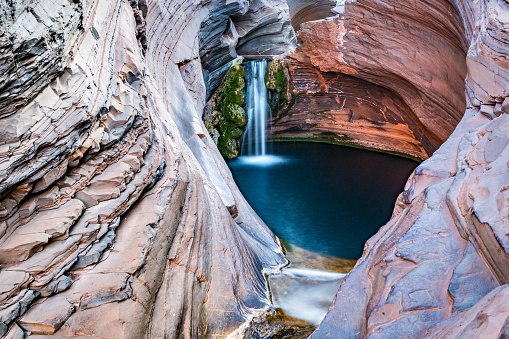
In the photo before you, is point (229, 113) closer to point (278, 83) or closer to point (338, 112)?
point (278, 83)

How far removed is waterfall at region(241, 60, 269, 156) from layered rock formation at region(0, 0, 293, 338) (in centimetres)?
893

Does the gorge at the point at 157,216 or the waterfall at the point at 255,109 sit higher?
the waterfall at the point at 255,109

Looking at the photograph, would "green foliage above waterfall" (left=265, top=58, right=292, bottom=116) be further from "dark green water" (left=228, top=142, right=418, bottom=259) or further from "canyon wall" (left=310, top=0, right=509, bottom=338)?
"canyon wall" (left=310, top=0, right=509, bottom=338)

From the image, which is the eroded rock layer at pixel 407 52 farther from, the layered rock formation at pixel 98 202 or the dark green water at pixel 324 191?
the layered rock formation at pixel 98 202

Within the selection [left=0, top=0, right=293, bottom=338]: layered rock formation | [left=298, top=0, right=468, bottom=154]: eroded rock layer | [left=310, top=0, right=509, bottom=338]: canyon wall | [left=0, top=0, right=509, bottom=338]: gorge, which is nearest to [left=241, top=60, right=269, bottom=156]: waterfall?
[left=298, top=0, right=468, bottom=154]: eroded rock layer

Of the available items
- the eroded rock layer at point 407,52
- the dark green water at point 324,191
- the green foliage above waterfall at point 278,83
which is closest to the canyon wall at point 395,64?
the eroded rock layer at point 407,52

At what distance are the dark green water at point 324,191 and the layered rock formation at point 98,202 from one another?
122 inches

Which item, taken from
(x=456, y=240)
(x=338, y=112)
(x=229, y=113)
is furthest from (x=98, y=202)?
(x=338, y=112)

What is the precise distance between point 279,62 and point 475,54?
345 inches

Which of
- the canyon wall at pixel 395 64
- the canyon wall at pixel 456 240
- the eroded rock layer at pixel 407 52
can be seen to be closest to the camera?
the canyon wall at pixel 456 240

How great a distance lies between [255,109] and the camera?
1472cm

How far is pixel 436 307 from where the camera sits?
295cm

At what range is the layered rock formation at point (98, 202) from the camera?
298cm

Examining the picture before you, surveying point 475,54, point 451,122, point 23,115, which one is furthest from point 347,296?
point 451,122
